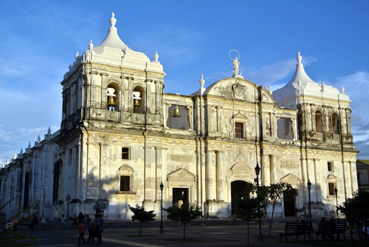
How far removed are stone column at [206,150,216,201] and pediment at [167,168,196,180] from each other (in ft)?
4.27

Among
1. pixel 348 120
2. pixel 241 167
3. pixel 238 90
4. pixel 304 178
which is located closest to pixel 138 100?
pixel 238 90

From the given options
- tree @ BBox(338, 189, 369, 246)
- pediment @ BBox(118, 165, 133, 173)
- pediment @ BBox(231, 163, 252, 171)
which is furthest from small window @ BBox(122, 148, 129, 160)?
tree @ BBox(338, 189, 369, 246)

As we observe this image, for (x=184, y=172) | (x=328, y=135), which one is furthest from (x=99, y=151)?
(x=328, y=135)

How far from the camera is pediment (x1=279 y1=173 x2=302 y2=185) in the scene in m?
38.3

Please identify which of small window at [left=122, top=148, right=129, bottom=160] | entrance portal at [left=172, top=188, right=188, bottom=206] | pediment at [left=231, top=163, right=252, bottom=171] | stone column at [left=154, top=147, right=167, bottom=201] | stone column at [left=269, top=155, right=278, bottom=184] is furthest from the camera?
stone column at [left=269, top=155, right=278, bottom=184]

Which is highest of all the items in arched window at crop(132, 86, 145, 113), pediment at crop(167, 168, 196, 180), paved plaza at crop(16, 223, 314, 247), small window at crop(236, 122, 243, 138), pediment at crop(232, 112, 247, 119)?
arched window at crop(132, 86, 145, 113)

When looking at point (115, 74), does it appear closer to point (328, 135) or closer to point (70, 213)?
point (70, 213)

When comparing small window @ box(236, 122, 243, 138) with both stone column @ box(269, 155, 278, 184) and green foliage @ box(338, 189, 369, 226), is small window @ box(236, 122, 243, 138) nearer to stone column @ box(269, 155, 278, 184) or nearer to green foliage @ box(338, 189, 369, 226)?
stone column @ box(269, 155, 278, 184)

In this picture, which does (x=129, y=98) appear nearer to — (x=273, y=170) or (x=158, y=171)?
(x=158, y=171)

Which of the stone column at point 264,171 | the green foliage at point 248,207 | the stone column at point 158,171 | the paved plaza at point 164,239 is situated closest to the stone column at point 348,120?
the stone column at point 264,171

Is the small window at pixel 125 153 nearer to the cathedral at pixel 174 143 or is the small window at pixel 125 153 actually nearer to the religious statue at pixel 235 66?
the cathedral at pixel 174 143

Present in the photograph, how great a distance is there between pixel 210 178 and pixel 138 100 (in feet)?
29.7

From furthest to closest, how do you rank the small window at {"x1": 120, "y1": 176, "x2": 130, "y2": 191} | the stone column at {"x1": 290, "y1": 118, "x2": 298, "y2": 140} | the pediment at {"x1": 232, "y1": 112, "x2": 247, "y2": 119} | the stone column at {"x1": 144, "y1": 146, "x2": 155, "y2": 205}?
1. the stone column at {"x1": 290, "y1": 118, "x2": 298, "y2": 140}
2. the pediment at {"x1": 232, "y1": 112, "x2": 247, "y2": 119}
3. the stone column at {"x1": 144, "y1": 146, "x2": 155, "y2": 205}
4. the small window at {"x1": 120, "y1": 176, "x2": 130, "y2": 191}

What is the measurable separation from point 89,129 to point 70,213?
651cm
